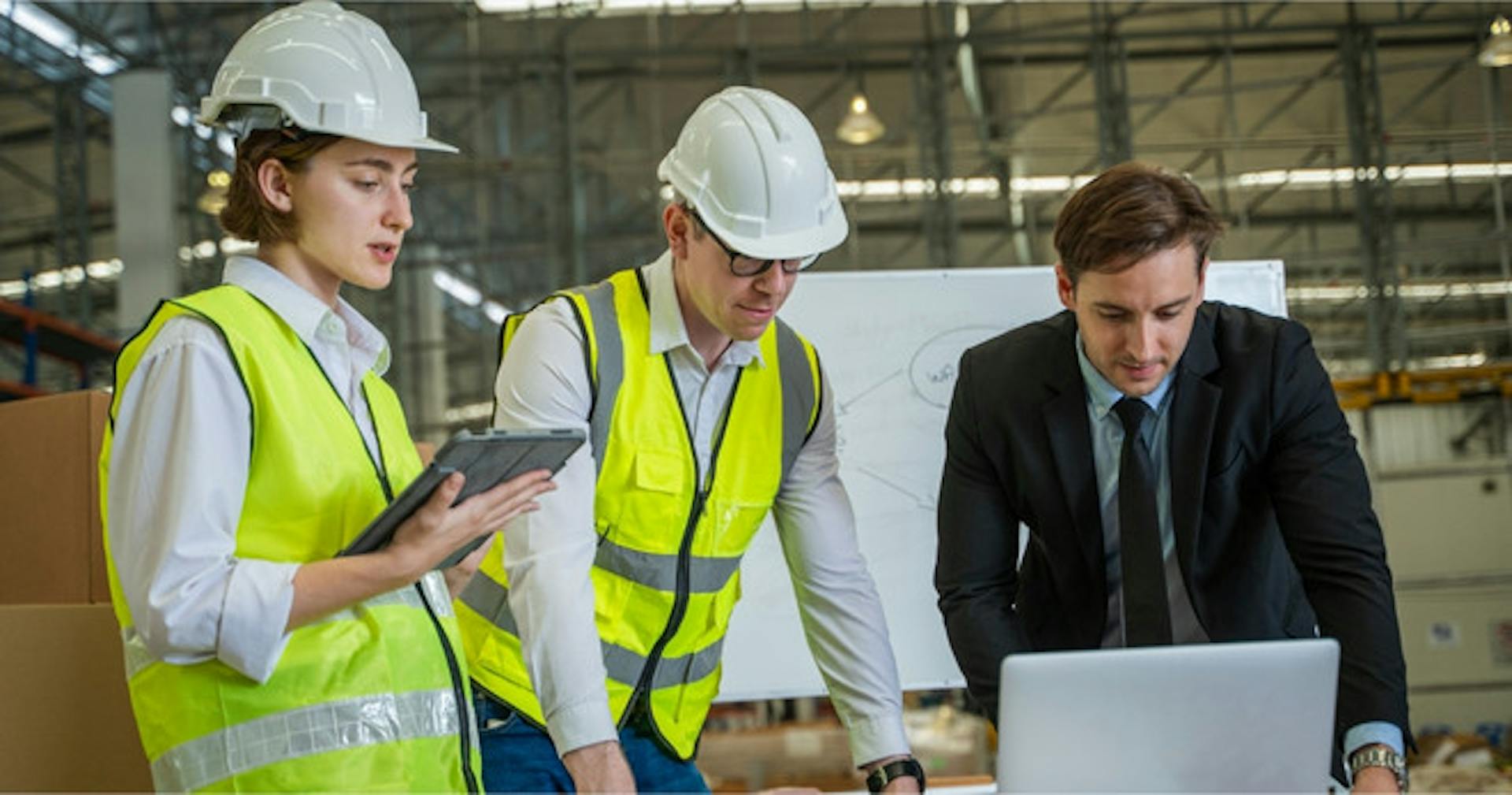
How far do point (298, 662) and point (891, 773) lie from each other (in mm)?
924

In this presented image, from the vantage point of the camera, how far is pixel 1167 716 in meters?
1.52

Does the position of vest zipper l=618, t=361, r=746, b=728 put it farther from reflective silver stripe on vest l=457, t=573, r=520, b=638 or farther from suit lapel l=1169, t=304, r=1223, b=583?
suit lapel l=1169, t=304, r=1223, b=583

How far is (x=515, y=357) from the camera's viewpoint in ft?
7.23

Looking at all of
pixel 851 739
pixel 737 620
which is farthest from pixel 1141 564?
pixel 737 620


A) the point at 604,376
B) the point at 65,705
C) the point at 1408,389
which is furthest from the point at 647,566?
the point at 1408,389

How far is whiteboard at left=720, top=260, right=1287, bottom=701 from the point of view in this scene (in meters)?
4.08

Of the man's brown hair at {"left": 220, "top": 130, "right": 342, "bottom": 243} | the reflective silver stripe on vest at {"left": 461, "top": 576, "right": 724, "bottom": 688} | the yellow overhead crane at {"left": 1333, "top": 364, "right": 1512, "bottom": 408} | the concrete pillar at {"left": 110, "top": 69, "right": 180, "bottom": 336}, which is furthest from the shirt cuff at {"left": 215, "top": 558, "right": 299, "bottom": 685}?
the yellow overhead crane at {"left": 1333, "top": 364, "right": 1512, "bottom": 408}

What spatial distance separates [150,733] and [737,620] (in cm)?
246

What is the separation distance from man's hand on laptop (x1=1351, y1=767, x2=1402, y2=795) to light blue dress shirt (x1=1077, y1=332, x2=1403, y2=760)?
14.8 inches

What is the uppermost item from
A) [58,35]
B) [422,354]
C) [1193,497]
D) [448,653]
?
[58,35]

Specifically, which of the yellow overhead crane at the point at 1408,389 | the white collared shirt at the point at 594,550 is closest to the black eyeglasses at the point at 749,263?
the white collared shirt at the point at 594,550

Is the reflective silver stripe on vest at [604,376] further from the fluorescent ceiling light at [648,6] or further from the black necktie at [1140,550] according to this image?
the fluorescent ceiling light at [648,6]

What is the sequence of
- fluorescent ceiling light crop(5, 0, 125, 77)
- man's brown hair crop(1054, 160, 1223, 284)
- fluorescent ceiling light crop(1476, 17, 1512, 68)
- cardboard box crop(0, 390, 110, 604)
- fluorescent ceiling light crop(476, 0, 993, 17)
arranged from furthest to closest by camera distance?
fluorescent ceiling light crop(476, 0, 993, 17)
fluorescent ceiling light crop(5, 0, 125, 77)
fluorescent ceiling light crop(1476, 17, 1512, 68)
cardboard box crop(0, 390, 110, 604)
man's brown hair crop(1054, 160, 1223, 284)

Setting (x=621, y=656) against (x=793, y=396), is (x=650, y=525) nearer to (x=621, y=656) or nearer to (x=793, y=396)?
(x=621, y=656)
